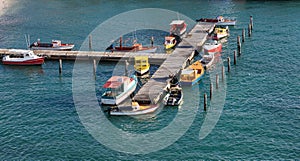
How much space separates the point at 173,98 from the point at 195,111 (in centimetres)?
448

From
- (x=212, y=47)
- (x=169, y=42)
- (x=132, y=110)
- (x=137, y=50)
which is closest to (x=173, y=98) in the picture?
(x=132, y=110)

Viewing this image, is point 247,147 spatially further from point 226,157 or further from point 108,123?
point 108,123

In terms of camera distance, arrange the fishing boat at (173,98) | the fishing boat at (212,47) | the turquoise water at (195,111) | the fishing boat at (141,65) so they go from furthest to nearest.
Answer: the fishing boat at (212,47), the fishing boat at (141,65), the fishing boat at (173,98), the turquoise water at (195,111)

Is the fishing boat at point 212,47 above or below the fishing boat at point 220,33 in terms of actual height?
below

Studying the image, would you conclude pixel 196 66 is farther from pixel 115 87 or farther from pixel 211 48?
pixel 115 87

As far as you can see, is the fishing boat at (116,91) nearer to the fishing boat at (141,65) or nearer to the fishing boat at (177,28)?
the fishing boat at (141,65)

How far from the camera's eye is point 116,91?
76.3m

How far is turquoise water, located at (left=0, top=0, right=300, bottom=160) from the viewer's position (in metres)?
62.7

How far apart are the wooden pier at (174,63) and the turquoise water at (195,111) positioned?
3.61 meters

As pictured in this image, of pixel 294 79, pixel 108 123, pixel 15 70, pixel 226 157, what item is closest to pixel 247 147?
pixel 226 157

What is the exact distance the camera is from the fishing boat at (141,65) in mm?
88312

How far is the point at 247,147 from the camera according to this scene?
206ft

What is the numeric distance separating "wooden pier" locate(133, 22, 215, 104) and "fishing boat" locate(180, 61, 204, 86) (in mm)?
2476

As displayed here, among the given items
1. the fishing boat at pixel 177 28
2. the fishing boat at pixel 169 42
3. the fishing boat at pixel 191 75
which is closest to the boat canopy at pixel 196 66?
the fishing boat at pixel 191 75
